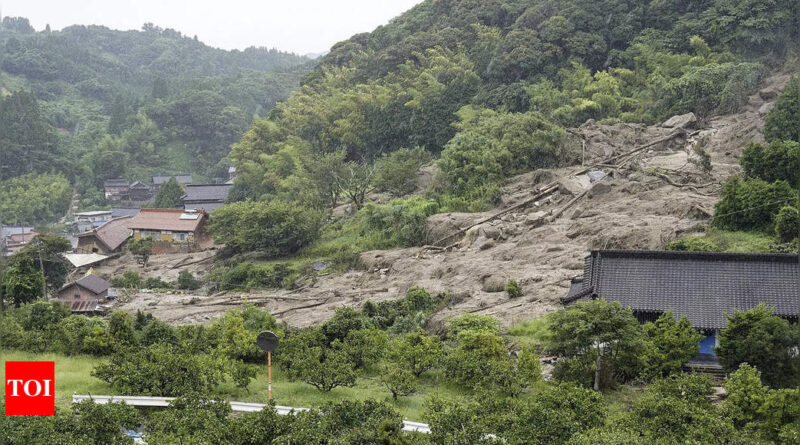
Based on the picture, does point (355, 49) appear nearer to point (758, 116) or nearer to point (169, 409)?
point (758, 116)

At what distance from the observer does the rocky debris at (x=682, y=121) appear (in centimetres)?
2469

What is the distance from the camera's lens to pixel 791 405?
8297mm

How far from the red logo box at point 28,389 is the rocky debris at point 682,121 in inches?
822

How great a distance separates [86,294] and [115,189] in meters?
24.6

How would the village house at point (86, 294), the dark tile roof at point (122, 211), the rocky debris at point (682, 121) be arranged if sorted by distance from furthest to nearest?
1. the dark tile roof at point (122, 211)
2. the rocky debris at point (682, 121)
3. the village house at point (86, 294)

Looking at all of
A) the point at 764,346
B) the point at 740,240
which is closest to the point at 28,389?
the point at 764,346

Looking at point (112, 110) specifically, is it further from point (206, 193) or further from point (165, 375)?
point (165, 375)

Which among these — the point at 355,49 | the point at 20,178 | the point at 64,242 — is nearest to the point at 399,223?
the point at 64,242

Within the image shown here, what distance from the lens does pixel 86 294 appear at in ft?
70.8

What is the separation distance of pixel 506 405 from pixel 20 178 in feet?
123

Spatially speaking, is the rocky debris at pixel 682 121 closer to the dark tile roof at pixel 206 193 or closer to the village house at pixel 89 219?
the dark tile roof at pixel 206 193

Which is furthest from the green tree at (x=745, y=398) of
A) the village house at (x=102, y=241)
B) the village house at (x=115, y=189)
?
the village house at (x=115, y=189)

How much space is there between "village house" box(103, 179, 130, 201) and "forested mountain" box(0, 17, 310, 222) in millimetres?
708

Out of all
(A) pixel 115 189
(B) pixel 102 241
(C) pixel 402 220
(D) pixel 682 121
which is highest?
(D) pixel 682 121
